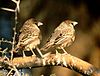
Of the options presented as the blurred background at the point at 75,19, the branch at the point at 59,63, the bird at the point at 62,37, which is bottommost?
the blurred background at the point at 75,19

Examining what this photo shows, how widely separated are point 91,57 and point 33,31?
2322 mm

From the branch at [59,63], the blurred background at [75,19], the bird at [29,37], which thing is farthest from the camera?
the blurred background at [75,19]

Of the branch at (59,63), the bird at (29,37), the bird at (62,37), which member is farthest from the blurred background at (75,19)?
the branch at (59,63)

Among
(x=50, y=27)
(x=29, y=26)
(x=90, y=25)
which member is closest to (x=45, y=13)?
(x=50, y=27)

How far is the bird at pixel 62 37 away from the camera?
3770 mm

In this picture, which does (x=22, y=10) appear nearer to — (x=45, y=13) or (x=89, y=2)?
(x=45, y=13)

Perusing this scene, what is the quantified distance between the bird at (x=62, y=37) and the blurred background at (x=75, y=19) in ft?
5.85

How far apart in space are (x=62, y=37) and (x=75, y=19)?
205cm

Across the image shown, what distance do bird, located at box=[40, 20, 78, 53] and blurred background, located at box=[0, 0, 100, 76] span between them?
178 cm

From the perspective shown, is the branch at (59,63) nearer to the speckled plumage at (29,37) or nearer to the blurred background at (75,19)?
the speckled plumage at (29,37)

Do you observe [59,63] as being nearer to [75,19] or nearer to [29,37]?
[29,37]

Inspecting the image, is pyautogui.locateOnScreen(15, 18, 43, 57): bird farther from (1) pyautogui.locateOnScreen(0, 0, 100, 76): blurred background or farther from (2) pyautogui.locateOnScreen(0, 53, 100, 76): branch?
(1) pyautogui.locateOnScreen(0, 0, 100, 76): blurred background

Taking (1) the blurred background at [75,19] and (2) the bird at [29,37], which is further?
(1) the blurred background at [75,19]

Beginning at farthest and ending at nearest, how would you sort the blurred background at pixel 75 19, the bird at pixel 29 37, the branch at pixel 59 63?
1. the blurred background at pixel 75 19
2. the bird at pixel 29 37
3. the branch at pixel 59 63
